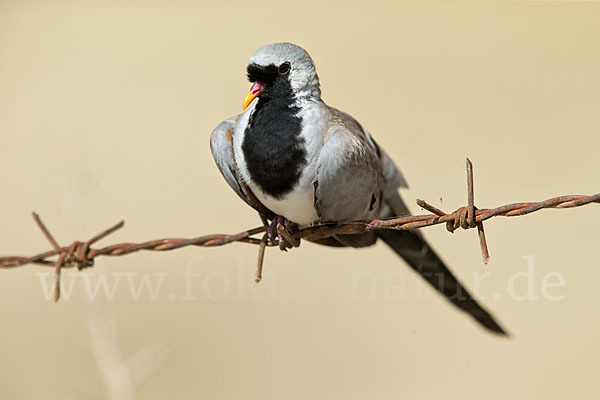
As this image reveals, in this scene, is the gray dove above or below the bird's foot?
above

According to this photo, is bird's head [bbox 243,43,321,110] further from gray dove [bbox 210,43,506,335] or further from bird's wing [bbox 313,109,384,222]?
bird's wing [bbox 313,109,384,222]

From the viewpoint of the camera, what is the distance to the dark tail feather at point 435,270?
3.55 meters

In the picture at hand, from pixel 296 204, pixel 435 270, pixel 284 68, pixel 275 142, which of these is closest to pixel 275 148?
pixel 275 142

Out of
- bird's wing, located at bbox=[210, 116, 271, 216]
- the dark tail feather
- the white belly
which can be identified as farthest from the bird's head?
the dark tail feather

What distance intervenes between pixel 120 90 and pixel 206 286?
2.46 metres

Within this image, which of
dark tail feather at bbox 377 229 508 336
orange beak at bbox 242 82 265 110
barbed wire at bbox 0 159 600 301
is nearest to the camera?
barbed wire at bbox 0 159 600 301

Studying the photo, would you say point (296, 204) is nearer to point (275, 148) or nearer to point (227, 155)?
point (275, 148)

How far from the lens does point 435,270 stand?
362 cm

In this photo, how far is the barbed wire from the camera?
2.24 metres

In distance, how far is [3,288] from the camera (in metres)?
6.33

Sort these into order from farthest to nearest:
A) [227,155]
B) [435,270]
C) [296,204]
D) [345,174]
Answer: [435,270], [227,155], [296,204], [345,174]

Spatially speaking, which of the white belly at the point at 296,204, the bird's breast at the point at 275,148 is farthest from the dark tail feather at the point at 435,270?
the bird's breast at the point at 275,148

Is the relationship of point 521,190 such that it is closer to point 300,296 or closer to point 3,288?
point 300,296

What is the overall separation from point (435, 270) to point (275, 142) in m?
1.18
